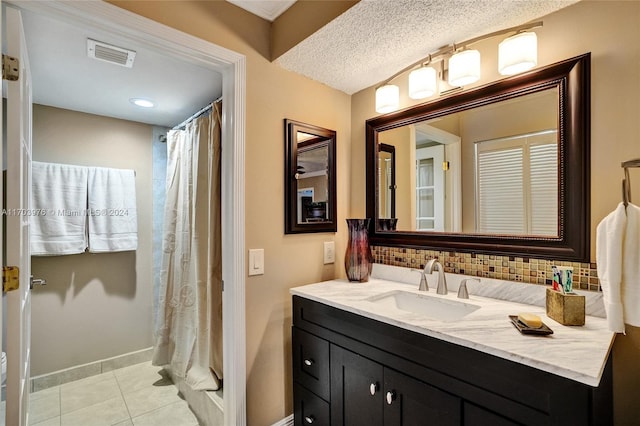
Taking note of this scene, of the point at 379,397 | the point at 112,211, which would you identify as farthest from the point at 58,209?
the point at 379,397

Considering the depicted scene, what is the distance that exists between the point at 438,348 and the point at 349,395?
51 centimetres

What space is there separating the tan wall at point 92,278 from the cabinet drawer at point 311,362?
191cm

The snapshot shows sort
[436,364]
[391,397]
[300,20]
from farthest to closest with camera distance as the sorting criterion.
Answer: [300,20], [391,397], [436,364]

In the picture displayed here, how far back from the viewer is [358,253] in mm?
1767

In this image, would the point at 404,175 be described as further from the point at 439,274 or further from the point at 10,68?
the point at 10,68

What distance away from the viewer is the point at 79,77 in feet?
6.22

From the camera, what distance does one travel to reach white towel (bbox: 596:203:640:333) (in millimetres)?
909

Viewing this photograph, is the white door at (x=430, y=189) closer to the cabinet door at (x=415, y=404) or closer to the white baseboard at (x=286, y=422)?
the cabinet door at (x=415, y=404)

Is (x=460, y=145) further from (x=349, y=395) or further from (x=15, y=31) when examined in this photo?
(x=15, y=31)

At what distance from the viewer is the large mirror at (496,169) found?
1.20 m

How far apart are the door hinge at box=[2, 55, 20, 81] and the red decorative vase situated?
155 cm

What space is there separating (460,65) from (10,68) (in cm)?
180

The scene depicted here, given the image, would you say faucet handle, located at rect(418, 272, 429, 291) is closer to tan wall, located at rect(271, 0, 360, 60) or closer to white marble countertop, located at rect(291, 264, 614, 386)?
white marble countertop, located at rect(291, 264, 614, 386)

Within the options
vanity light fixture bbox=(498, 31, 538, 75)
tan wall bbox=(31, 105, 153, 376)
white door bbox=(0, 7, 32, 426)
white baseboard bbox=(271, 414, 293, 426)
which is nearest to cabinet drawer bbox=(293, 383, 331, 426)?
white baseboard bbox=(271, 414, 293, 426)
